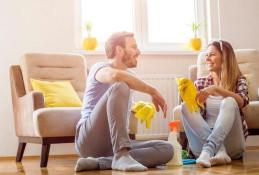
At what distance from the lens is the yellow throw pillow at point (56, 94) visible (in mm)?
3375

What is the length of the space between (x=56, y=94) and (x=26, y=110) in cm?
27

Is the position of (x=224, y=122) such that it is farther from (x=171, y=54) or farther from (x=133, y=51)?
(x=171, y=54)

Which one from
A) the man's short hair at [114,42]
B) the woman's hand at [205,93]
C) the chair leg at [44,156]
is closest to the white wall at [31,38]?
the chair leg at [44,156]

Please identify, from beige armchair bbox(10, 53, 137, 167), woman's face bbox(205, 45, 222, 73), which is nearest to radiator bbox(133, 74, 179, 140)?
beige armchair bbox(10, 53, 137, 167)

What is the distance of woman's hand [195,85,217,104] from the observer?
2703 mm

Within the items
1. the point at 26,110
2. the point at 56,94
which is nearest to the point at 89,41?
the point at 56,94

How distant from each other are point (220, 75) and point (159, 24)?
6.03 feet

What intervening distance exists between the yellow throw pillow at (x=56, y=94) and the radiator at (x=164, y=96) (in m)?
0.90

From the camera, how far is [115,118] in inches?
87.4

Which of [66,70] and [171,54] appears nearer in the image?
[66,70]

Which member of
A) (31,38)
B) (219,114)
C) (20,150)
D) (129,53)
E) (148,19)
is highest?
(148,19)

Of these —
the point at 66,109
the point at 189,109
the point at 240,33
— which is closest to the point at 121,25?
the point at 240,33

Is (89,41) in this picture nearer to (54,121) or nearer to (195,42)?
(195,42)

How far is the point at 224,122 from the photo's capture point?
2549 mm
